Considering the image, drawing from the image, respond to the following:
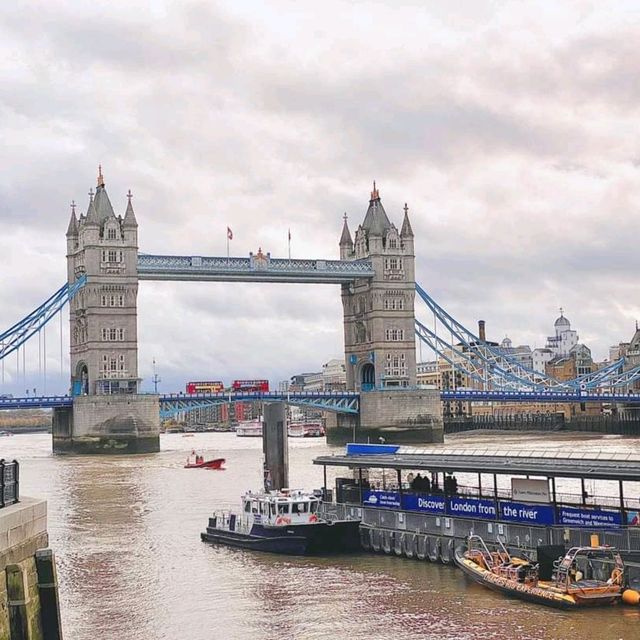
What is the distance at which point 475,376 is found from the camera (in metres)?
118

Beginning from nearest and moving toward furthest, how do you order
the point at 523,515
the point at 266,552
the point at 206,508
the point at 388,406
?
the point at 523,515 → the point at 266,552 → the point at 206,508 → the point at 388,406

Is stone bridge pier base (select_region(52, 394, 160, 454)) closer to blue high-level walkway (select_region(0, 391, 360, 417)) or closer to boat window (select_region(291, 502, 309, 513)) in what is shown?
blue high-level walkway (select_region(0, 391, 360, 417))

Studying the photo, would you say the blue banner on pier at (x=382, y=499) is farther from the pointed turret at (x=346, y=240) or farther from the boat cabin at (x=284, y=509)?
the pointed turret at (x=346, y=240)

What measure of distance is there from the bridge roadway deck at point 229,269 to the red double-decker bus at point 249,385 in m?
9.50

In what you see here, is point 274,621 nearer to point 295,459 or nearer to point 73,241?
point 295,459

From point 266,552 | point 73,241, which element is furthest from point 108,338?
point 266,552

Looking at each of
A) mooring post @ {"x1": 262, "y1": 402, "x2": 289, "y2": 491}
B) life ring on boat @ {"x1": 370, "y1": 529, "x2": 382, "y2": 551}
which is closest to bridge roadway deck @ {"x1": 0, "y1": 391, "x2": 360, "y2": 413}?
mooring post @ {"x1": 262, "y1": 402, "x2": 289, "y2": 491}

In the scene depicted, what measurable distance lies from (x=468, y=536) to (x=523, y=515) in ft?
5.03

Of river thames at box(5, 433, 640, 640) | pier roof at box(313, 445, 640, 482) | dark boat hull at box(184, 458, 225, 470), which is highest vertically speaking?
pier roof at box(313, 445, 640, 482)

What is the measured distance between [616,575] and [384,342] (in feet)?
273

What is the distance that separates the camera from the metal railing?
1845 cm

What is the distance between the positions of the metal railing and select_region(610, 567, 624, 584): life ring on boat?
45.2ft

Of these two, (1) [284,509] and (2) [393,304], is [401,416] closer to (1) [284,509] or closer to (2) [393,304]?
Answer: (2) [393,304]

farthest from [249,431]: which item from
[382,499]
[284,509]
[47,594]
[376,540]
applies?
[47,594]
